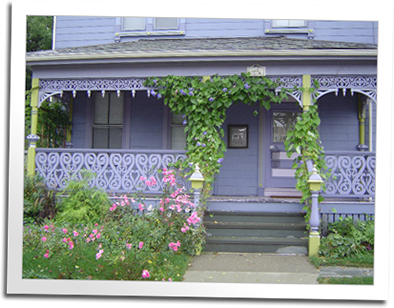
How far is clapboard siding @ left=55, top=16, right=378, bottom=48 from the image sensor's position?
28.2 feet

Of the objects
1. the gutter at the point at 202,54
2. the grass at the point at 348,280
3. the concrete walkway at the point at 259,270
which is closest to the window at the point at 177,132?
the gutter at the point at 202,54

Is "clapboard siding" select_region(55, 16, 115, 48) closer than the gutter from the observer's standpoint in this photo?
No

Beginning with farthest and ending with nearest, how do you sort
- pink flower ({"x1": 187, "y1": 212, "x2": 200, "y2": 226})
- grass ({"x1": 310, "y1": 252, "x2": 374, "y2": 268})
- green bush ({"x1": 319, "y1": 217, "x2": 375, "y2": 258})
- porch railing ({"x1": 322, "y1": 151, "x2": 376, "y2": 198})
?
porch railing ({"x1": 322, "y1": 151, "x2": 376, "y2": 198})
green bush ({"x1": 319, "y1": 217, "x2": 375, "y2": 258})
pink flower ({"x1": 187, "y1": 212, "x2": 200, "y2": 226})
grass ({"x1": 310, "y1": 252, "x2": 374, "y2": 268})

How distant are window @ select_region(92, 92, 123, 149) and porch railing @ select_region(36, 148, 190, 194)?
163 cm

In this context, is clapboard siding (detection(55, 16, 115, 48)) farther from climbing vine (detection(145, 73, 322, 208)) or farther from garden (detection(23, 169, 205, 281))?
garden (detection(23, 169, 205, 281))

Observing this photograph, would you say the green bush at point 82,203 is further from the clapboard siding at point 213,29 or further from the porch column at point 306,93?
the clapboard siding at point 213,29

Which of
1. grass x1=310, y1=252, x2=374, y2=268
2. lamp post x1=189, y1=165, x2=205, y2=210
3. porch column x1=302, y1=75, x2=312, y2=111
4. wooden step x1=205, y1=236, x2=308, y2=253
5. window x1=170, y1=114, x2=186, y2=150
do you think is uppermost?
porch column x1=302, y1=75, x2=312, y2=111

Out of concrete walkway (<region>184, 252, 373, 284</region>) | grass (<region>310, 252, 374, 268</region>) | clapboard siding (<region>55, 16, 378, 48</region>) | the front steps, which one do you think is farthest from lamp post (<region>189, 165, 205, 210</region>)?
clapboard siding (<region>55, 16, 378, 48</region>)

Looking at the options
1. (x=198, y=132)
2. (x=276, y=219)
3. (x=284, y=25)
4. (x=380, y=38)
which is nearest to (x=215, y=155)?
(x=198, y=132)

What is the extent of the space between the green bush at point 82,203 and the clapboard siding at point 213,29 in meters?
4.20

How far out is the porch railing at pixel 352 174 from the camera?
21.9ft

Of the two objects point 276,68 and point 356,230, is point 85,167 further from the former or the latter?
point 356,230

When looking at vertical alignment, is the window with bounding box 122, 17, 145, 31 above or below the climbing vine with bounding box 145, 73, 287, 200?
above

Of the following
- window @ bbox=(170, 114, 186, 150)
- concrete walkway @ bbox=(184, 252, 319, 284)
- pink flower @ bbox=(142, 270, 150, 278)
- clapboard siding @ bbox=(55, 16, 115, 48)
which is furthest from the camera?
clapboard siding @ bbox=(55, 16, 115, 48)
